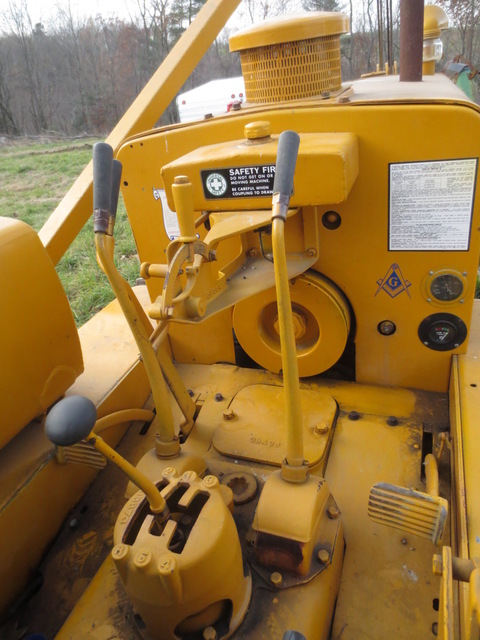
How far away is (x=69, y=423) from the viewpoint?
96 centimetres

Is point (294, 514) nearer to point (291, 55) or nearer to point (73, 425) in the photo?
point (73, 425)

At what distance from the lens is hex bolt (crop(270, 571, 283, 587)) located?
46.8 inches

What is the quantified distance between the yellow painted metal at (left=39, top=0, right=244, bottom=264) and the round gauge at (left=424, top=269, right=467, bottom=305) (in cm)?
125

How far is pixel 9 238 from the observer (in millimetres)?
1365

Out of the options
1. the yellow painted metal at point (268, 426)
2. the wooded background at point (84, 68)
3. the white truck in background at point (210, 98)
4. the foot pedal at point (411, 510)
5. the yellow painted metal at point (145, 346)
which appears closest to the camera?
the foot pedal at point (411, 510)

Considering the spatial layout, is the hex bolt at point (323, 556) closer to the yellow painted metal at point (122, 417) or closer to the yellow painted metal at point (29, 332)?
the yellow painted metal at point (122, 417)

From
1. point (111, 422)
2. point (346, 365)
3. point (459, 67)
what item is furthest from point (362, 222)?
point (459, 67)

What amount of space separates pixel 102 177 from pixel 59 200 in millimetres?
7168

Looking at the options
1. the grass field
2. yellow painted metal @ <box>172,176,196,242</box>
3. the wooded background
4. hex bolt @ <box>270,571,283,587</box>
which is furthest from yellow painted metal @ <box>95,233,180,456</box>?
the wooded background

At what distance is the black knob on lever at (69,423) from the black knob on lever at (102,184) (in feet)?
1.35

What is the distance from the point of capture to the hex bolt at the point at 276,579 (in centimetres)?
119

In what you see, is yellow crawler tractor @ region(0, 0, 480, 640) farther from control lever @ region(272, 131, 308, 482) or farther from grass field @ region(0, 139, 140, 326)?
grass field @ region(0, 139, 140, 326)

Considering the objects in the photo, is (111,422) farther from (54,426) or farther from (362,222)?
(362,222)

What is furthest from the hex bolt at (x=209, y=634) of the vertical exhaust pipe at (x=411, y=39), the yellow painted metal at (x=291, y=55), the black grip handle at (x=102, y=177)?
the vertical exhaust pipe at (x=411, y=39)
